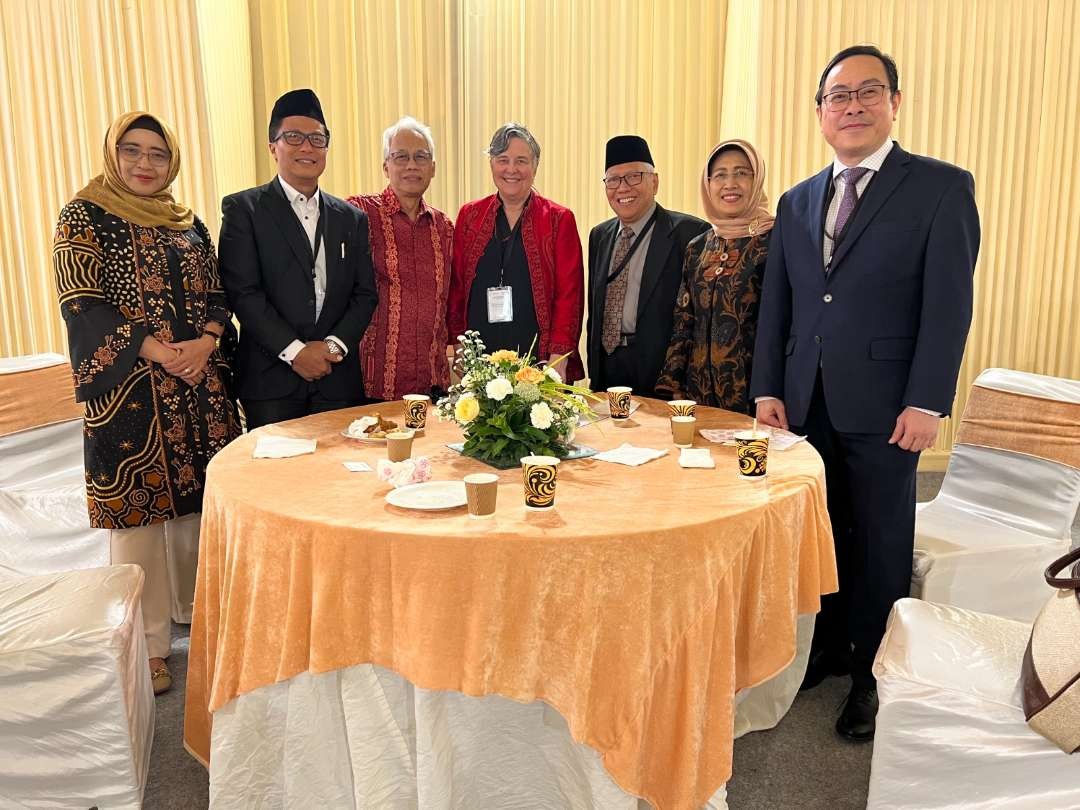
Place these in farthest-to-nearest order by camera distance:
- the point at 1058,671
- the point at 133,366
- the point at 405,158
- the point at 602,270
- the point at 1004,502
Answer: the point at 602,270 → the point at 405,158 → the point at 1004,502 → the point at 133,366 → the point at 1058,671

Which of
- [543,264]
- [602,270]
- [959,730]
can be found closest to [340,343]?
[543,264]

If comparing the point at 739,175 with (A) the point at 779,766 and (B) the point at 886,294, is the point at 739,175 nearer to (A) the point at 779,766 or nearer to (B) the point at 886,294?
(B) the point at 886,294

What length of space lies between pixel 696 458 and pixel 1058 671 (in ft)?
2.84

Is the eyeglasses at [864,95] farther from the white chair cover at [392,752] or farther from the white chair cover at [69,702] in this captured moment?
the white chair cover at [69,702]

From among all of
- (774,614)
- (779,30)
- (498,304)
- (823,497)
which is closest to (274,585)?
(774,614)

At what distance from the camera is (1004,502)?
2787mm

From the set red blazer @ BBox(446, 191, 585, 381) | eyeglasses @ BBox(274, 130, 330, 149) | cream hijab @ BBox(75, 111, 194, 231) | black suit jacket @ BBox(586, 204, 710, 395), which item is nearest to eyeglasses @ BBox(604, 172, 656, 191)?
black suit jacket @ BBox(586, 204, 710, 395)

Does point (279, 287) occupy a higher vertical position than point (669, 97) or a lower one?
lower

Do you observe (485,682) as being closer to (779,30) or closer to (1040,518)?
(1040,518)

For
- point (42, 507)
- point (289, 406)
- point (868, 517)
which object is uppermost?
point (289, 406)

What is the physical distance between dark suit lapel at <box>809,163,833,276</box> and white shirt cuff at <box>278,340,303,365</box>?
180cm

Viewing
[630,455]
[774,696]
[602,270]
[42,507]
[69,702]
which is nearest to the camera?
[69,702]

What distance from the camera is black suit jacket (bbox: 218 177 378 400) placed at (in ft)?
9.33

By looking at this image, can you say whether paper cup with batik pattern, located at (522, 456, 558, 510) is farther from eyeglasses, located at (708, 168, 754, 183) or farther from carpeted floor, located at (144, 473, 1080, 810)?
eyeglasses, located at (708, 168, 754, 183)
